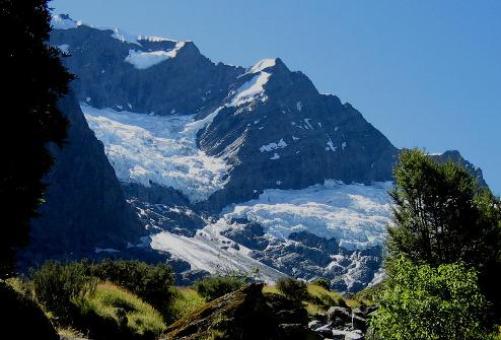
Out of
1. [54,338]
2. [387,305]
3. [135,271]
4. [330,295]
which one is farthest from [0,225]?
[330,295]

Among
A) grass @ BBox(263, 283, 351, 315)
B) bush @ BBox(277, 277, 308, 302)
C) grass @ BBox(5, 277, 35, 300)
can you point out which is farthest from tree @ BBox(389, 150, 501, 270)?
grass @ BBox(5, 277, 35, 300)

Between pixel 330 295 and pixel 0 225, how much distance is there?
2612 centimetres

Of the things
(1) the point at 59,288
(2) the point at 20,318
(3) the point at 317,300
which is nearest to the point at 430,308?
(2) the point at 20,318

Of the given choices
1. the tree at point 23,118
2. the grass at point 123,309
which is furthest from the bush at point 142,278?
the tree at point 23,118

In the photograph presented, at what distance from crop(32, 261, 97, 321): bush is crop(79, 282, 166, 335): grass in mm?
378

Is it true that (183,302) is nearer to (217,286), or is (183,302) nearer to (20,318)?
(217,286)

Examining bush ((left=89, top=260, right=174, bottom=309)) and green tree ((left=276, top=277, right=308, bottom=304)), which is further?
green tree ((left=276, top=277, right=308, bottom=304))

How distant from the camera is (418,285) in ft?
51.3

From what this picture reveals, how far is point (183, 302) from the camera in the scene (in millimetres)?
24672

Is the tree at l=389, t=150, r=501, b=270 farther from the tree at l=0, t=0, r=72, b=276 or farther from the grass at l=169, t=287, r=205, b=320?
the tree at l=0, t=0, r=72, b=276

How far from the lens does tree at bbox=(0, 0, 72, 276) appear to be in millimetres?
16844

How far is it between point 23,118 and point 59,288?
573 centimetres

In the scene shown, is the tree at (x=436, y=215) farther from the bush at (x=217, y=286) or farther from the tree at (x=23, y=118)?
the tree at (x=23, y=118)

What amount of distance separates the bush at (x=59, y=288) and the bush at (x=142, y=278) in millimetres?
4085
